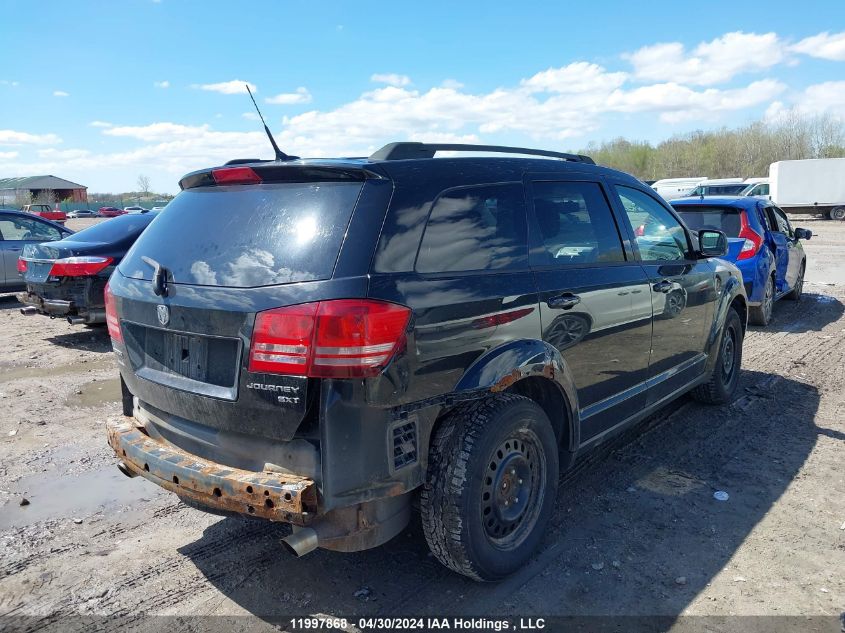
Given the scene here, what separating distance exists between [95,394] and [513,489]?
4729 mm

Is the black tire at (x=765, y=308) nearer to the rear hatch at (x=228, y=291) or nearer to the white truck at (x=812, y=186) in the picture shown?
the rear hatch at (x=228, y=291)

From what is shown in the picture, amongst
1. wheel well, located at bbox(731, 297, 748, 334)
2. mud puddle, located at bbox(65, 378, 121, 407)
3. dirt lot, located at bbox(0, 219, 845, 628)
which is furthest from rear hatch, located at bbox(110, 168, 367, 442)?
wheel well, located at bbox(731, 297, 748, 334)

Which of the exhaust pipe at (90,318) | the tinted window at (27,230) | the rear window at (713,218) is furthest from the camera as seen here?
the tinted window at (27,230)

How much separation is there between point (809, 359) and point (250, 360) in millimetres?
6900

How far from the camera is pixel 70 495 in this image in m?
4.23

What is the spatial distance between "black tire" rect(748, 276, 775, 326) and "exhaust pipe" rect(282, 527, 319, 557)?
797 cm

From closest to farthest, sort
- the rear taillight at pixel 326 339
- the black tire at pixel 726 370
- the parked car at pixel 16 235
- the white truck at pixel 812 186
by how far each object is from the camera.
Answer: the rear taillight at pixel 326 339
the black tire at pixel 726 370
the parked car at pixel 16 235
the white truck at pixel 812 186

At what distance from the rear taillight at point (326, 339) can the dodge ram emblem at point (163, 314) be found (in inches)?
22.9

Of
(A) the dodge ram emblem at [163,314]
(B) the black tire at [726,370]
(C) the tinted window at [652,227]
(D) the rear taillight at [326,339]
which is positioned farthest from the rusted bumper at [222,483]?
(B) the black tire at [726,370]

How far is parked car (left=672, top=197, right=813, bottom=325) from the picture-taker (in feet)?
28.3

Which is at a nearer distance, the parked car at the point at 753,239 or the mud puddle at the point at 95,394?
the mud puddle at the point at 95,394

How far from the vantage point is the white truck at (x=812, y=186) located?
3253cm

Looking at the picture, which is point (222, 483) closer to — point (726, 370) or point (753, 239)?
point (726, 370)

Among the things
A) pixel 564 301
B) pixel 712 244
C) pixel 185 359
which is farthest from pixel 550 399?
pixel 712 244
